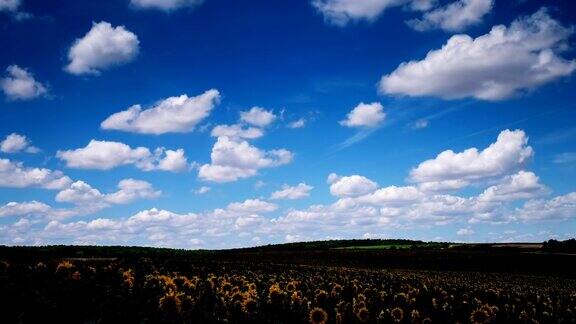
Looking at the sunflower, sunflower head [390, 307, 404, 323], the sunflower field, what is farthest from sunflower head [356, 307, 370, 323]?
the sunflower

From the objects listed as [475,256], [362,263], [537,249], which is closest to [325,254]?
[362,263]

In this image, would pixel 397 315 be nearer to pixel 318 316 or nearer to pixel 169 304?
pixel 318 316

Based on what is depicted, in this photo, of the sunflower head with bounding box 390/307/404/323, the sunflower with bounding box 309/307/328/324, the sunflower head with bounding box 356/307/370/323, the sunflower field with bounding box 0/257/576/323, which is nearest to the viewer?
the sunflower field with bounding box 0/257/576/323

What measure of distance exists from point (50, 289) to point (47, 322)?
138 cm

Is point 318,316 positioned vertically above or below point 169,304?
below

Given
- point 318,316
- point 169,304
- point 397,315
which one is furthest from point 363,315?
point 169,304

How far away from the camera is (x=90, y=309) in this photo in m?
8.40

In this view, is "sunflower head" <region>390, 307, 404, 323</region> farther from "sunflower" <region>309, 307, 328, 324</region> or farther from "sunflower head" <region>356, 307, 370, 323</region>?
"sunflower" <region>309, 307, 328, 324</region>

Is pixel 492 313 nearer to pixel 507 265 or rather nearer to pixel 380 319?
pixel 380 319

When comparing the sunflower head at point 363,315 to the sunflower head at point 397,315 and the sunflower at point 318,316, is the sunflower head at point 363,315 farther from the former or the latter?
the sunflower at point 318,316

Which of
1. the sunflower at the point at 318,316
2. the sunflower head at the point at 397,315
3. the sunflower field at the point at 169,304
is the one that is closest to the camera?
the sunflower field at the point at 169,304

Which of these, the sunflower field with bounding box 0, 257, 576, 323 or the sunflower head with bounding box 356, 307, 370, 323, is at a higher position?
the sunflower field with bounding box 0, 257, 576, 323

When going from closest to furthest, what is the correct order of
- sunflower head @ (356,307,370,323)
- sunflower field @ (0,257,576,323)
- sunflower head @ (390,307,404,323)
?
sunflower field @ (0,257,576,323) → sunflower head @ (356,307,370,323) → sunflower head @ (390,307,404,323)

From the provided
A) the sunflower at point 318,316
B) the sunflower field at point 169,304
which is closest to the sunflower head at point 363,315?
the sunflower field at point 169,304
